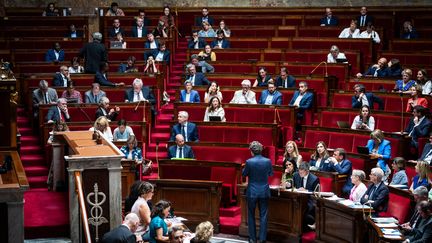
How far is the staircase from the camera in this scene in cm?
648

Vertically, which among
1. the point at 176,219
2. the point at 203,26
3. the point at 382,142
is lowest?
the point at 176,219

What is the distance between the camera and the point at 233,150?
9.05 m

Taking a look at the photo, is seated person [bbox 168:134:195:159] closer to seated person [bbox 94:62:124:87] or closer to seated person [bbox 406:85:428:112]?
seated person [bbox 94:62:124:87]

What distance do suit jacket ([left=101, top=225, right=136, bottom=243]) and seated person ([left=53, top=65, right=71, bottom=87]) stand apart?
580 cm

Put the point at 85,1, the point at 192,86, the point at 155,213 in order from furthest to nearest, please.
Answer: the point at 85,1 → the point at 192,86 → the point at 155,213

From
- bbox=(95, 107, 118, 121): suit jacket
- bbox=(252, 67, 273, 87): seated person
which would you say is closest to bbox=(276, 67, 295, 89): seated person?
bbox=(252, 67, 273, 87): seated person

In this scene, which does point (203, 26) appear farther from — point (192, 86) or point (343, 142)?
point (343, 142)

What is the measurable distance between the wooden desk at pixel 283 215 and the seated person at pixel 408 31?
5.66 metres

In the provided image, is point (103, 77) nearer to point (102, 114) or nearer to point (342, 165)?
point (102, 114)

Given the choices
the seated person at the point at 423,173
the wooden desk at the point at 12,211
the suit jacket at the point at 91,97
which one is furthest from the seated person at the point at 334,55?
the wooden desk at the point at 12,211

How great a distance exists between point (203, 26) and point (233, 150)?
14.7 ft

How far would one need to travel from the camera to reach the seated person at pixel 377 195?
6983mm

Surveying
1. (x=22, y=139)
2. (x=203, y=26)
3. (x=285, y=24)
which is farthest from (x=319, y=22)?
(x=22, y=139)

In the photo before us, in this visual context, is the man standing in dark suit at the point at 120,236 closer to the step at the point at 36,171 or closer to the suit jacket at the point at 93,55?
the step at the point at 36,171
